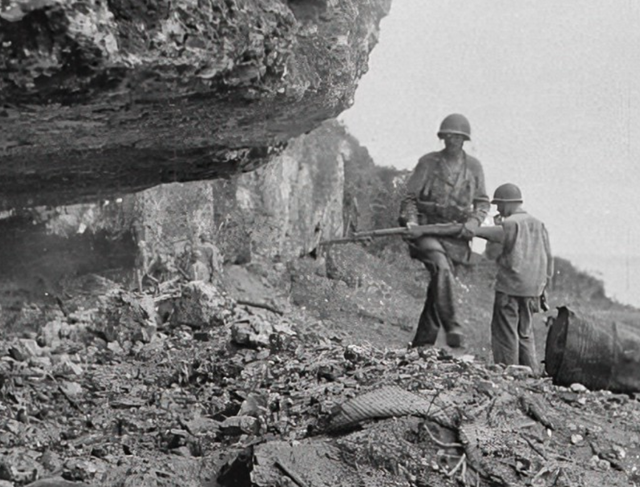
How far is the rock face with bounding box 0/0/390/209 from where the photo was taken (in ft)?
12.5

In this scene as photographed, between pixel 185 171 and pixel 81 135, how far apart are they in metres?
1.76

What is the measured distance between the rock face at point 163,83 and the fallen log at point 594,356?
2.84 metres

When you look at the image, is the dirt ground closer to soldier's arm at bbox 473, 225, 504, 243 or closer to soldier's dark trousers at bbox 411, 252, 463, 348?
soldier's dark trousers at bbox 411, 252, 463, 348

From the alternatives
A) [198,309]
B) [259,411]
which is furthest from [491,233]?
[259,411]

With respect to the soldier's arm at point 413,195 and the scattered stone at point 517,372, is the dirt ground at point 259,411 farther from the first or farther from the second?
the soldier's arm at point 413,195

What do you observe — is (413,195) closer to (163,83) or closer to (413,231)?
(413,231)

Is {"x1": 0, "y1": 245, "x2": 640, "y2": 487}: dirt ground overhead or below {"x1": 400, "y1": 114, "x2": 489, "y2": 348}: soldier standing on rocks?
below

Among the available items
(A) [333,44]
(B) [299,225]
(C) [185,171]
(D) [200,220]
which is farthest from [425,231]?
(B) [299,225]

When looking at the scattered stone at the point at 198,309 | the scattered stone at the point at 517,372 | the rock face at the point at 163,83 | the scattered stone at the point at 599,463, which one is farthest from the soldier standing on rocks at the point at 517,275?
the scattered stone at the point at 599,463

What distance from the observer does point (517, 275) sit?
8305mm

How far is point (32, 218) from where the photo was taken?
29.6 ft

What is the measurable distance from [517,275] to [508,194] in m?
0.73

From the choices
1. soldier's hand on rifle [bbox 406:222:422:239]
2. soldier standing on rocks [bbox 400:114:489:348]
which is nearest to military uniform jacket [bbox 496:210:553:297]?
soldier standing on rocks [bbox 400:114:489:348]

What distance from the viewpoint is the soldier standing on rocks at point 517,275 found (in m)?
8.28
